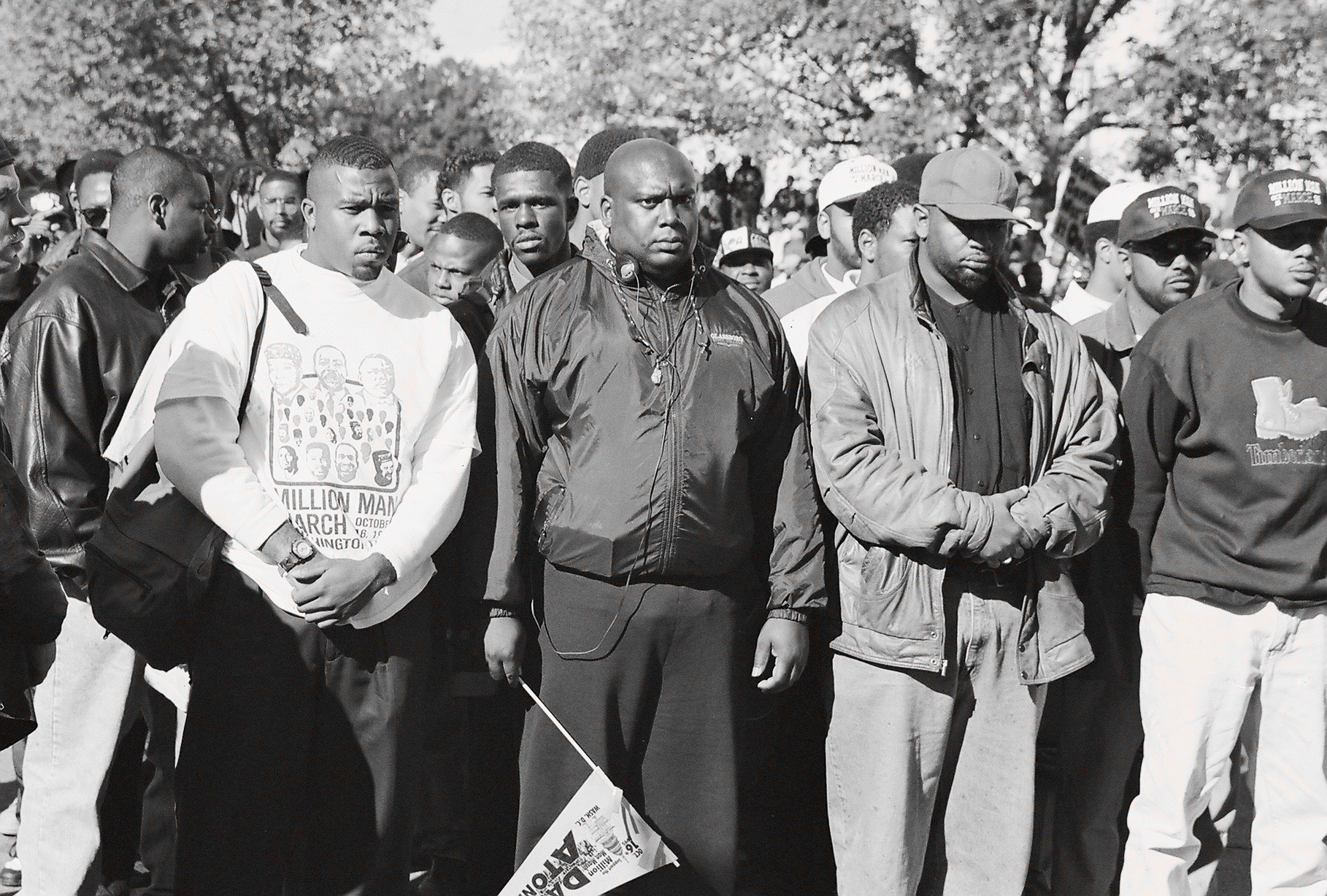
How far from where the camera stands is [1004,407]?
164 inches

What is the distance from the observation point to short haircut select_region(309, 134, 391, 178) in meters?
3.96

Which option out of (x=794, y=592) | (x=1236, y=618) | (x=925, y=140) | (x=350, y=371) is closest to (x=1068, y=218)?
(x=1236, y=618)

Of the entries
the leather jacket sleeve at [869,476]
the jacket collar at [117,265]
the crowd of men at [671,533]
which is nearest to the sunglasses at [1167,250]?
the crowd of men at [671,533]

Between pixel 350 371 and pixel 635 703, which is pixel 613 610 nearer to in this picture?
pixel 635 703

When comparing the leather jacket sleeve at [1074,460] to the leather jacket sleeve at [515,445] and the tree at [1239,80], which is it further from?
the tree at [1239,80]

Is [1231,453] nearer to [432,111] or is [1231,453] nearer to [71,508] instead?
[71,508]

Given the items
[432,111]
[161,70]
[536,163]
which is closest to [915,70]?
[161,70]

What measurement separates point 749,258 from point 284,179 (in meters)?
2.36

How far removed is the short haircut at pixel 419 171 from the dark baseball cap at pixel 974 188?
10.1 ft

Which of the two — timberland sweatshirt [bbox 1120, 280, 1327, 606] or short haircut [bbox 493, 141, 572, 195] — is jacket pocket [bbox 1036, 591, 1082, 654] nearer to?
timberland sweatshirt [bbox 1120, 280, 1327, 606]

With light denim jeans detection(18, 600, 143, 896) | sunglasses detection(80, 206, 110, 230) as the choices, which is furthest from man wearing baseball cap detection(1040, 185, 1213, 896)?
sunglasses detection(80, 206, 110, 230)

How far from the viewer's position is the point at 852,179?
6.29 metres

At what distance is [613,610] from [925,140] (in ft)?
50.4

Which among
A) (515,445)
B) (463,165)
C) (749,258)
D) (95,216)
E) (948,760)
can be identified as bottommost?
(948,760)
